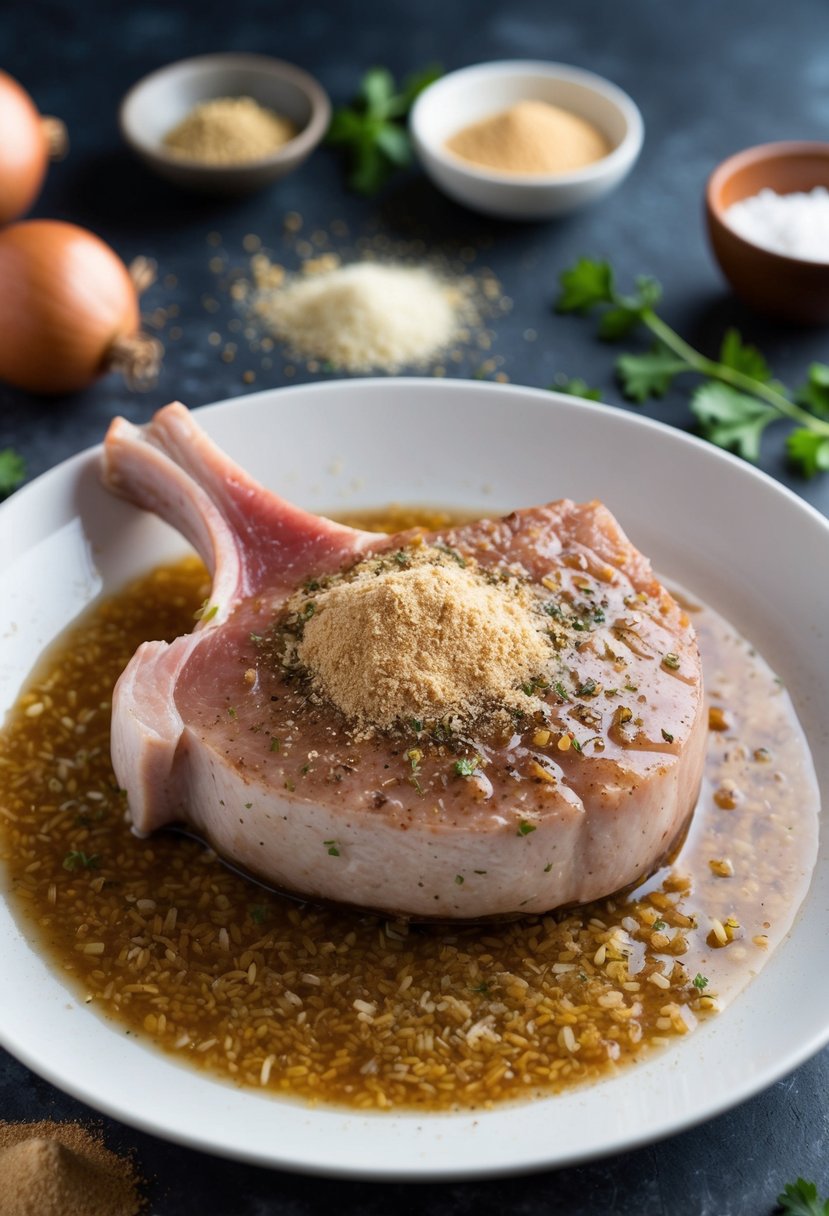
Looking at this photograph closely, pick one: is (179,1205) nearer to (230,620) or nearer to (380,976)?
(380,976)

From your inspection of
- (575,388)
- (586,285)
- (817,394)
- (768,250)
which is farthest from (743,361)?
(586,285)

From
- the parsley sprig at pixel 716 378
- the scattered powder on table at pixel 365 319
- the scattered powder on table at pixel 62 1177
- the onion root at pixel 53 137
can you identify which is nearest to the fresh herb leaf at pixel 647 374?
the parsley sprig at pixel 716 378

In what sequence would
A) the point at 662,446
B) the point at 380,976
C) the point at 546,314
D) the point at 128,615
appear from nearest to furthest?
the point at 380,976
the point at 128,615
the point at 662,446
the point at 546,314

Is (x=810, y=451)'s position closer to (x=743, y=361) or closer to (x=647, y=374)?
(x=743, y=361)

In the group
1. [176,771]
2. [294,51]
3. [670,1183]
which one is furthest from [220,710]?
[294,51]

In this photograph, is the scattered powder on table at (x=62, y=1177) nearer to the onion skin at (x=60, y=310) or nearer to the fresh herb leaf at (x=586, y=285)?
the onion skin at (x=60, y=310)

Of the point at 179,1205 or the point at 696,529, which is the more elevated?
the point at 696,529

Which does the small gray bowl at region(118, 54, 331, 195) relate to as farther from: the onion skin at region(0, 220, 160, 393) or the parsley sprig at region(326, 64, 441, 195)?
the onion skin at region(0, 220, 160, 393)

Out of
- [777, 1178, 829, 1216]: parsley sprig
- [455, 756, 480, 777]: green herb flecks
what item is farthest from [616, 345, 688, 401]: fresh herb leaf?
[777, 1178, 829, 1216]: parsley sprig
